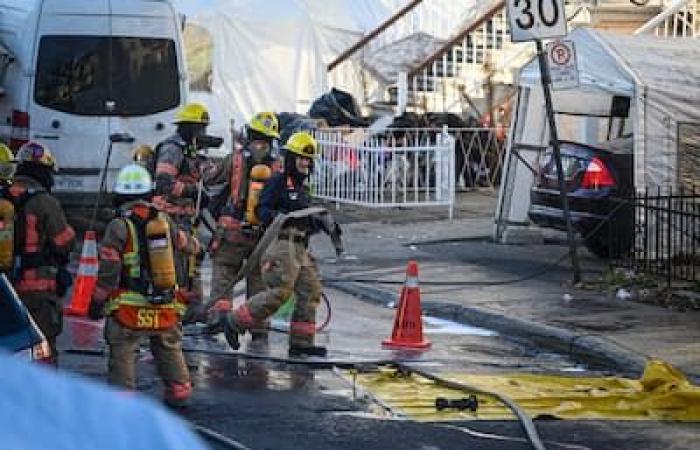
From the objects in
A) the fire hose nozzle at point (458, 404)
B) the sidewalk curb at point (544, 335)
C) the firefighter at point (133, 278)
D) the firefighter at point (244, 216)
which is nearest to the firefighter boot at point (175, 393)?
the firefighter at point (133, 278)

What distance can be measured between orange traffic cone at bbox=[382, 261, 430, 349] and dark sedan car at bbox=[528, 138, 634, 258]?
4441 millimetres

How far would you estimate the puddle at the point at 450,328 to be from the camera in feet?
39.4

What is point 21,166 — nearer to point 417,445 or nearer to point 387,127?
point 417,445

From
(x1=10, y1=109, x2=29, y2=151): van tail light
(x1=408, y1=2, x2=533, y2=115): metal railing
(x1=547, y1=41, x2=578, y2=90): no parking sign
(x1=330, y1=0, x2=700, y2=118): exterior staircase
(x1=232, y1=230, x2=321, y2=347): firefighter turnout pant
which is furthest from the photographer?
(x1=408, y1=2, x2=533, y2=115): metal railing

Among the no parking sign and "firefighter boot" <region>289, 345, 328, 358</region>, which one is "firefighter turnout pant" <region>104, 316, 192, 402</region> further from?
Result: the no parking sign

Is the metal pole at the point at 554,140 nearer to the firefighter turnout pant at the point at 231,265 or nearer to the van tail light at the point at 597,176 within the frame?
the van tail light at the point at 597,176

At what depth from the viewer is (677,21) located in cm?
2188

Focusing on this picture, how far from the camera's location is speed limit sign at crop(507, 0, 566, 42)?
13219 mm

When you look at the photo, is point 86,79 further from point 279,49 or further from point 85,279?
point 279,49

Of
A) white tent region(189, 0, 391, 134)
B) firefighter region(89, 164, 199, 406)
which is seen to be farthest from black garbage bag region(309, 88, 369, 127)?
firefighter region(89, 164, 199, 406)

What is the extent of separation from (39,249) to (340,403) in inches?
77.2

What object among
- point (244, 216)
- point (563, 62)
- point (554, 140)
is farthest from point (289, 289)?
point (563, 62)

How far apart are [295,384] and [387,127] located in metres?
15.4

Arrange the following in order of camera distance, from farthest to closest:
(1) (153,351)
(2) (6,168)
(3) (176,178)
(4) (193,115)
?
(4) (193,115), (3) (176,178), (2) (6,168), (1) (153,351)
